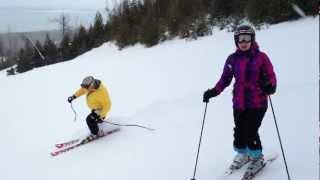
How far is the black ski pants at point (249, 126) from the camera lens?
4.46 meters

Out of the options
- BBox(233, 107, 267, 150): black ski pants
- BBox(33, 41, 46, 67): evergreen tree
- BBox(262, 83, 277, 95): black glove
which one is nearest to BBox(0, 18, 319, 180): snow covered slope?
BBox(233, 107, 267, 150): black ski pants

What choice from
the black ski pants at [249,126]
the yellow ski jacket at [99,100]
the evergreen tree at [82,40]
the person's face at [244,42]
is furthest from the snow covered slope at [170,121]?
the evergreen tree at [82,40]

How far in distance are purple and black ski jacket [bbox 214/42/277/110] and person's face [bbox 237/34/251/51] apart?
0.17ft

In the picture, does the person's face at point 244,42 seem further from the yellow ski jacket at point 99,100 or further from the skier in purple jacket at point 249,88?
the yellow ski jacket at point 99,100

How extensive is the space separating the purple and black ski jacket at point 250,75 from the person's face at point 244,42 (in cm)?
5

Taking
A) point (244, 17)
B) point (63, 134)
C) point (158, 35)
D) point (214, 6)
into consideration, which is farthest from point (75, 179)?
point (158, 35)

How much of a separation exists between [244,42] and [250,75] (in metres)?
0.31

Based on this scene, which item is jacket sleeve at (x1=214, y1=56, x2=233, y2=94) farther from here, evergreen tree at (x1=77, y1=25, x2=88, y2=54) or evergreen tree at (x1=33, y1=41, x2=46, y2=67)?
evergreen tree at (x1=33, y1=41, x2=46, y2=67)

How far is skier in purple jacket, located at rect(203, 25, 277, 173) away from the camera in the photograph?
431 centimetres

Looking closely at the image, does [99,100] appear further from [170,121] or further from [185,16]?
[185,16]

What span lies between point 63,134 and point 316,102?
514 cm

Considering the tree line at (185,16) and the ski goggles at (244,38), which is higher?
the tree line at (185,16)

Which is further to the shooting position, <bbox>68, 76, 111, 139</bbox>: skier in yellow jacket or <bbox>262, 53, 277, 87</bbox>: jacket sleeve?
<bbox>68, 76, 111, 139</bbox>: skier in yellow jacket

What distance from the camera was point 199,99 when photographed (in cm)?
930
